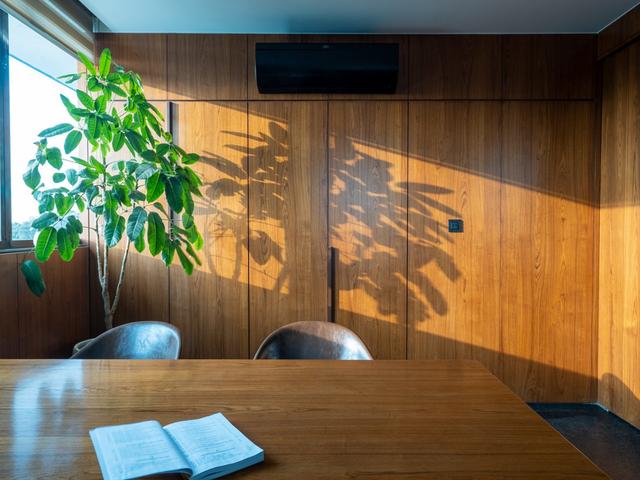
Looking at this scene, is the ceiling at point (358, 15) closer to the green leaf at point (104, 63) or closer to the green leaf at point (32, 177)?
the green leaf at point (104, 63)

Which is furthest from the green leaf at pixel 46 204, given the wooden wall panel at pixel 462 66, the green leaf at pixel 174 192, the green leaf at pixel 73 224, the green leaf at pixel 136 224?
the wooden wall panel at pixel 462 66

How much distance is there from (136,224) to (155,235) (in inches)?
5.1

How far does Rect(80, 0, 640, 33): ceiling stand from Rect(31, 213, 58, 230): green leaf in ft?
4.89

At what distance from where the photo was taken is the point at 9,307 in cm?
249

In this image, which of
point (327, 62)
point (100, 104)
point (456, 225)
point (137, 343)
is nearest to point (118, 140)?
point (100, 104)

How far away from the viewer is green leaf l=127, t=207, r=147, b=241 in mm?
2691

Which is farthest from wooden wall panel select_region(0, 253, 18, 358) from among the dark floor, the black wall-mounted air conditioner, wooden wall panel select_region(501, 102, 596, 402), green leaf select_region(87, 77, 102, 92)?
the dark floor

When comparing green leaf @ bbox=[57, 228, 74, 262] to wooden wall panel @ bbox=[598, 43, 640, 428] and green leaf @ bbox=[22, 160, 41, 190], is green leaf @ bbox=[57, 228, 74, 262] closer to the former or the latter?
green leaf @ bbox=[22, 160, 41, 190]

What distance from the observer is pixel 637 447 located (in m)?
2.81

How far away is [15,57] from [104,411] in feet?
8.61

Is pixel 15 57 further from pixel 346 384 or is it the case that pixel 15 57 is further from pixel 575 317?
pixel 575 317

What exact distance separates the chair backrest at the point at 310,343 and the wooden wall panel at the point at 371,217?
137 centimetres

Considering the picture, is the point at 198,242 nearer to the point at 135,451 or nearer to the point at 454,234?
the point at 454,234

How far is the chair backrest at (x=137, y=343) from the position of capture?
2033 mm
